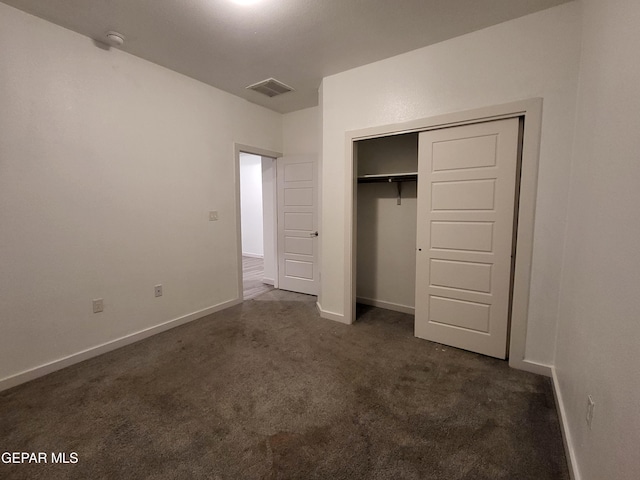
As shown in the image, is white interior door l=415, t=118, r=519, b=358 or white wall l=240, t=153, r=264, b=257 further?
white wall l=240, t=153, r=264, b=257

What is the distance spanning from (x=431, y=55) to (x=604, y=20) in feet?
4.20

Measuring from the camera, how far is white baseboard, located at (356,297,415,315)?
3535mm

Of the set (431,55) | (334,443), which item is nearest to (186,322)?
(334,443)

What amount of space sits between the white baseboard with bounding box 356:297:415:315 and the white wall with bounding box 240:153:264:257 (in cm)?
411

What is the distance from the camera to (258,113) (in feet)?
13.0

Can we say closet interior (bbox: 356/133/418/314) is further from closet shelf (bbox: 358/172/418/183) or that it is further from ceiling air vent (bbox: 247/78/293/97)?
ceiling air vent (bbox: 247/78/293/97)

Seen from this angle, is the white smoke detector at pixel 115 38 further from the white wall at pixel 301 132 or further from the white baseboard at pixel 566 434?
the white baseboard at pixel 566 434

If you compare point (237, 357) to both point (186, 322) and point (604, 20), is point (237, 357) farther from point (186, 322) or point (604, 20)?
point (604, 20)

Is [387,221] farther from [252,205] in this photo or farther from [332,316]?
[252,205]

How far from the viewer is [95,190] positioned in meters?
2.49

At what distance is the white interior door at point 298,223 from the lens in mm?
4102

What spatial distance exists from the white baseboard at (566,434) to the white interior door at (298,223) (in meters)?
2.80

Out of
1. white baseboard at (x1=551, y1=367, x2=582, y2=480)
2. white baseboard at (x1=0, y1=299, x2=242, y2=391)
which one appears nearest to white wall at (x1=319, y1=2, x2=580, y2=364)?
white baseboard at (x1=551, y1=367, x2=582, y2=480)

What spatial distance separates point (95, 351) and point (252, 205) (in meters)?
5.41
